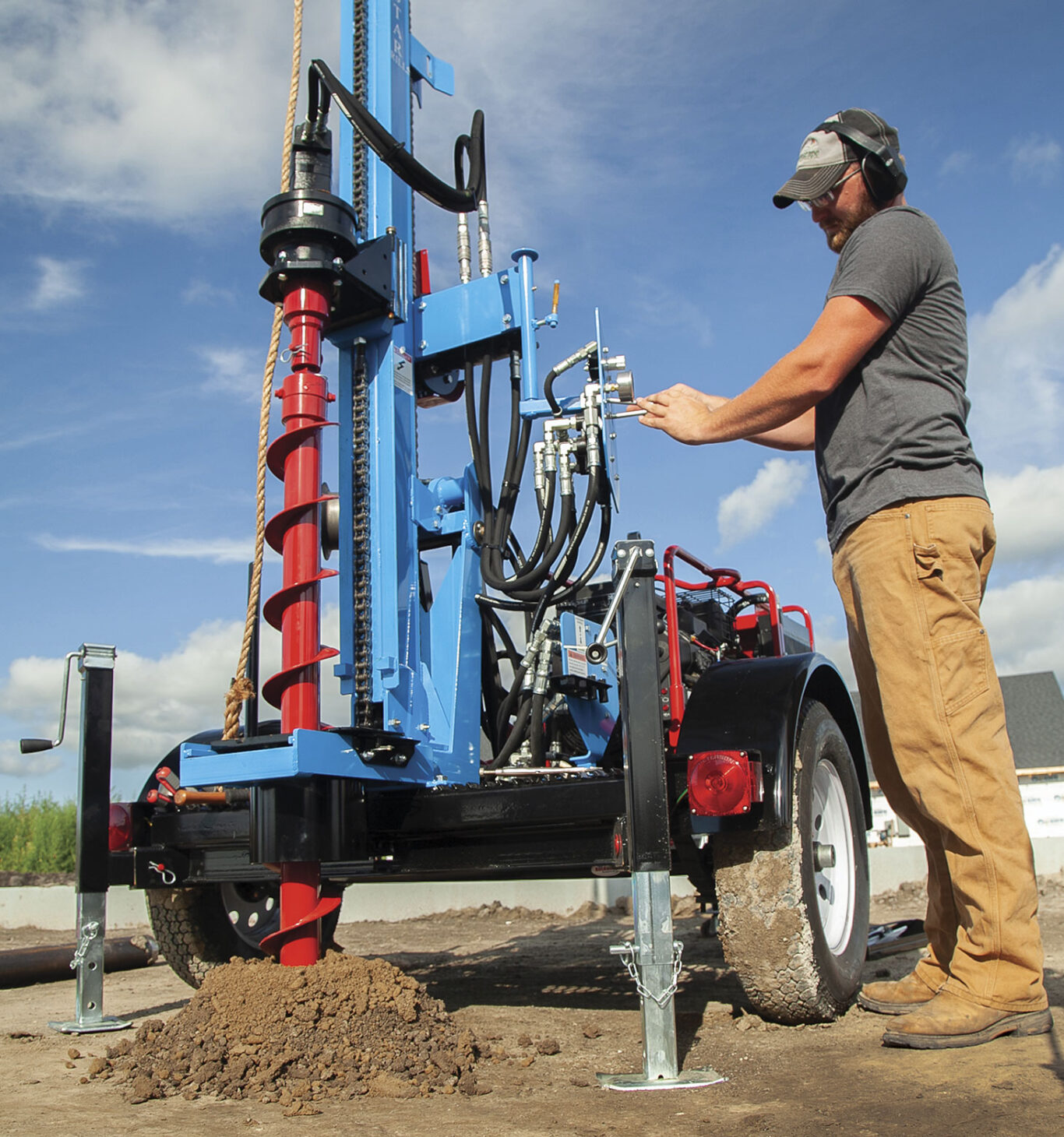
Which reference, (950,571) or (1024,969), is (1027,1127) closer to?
(1024,969)

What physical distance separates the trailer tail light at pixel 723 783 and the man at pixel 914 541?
39 cm

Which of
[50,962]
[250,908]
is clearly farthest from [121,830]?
[50,962]

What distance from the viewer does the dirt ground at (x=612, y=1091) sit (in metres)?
2.04

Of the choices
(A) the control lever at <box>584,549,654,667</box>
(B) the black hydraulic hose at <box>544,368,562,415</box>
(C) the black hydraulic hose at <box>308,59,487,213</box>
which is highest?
(C) the black hydraulic hose at <box>308,59,487,213</box>

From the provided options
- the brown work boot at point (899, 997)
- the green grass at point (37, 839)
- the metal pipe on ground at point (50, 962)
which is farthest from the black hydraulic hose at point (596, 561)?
the green grass at point (37, 839)

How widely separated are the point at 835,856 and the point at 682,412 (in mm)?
1536

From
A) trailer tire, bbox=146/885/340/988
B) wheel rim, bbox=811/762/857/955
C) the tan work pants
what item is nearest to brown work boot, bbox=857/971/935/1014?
wheel rim, bbox=811/762/857/955

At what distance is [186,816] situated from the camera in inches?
145

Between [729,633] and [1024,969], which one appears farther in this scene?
[729,633]

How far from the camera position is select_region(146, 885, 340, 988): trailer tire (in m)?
4.18

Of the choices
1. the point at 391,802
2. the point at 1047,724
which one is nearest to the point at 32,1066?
the point at 391,802

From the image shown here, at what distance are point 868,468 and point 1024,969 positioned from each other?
4.43 feet

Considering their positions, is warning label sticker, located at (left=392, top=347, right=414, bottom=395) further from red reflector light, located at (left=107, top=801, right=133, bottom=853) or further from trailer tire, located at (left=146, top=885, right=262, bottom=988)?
trailer tire, located at (left=146, top=885, right=262, bottom=988)

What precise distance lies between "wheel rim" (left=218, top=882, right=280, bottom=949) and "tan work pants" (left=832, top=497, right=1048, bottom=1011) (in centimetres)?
283
